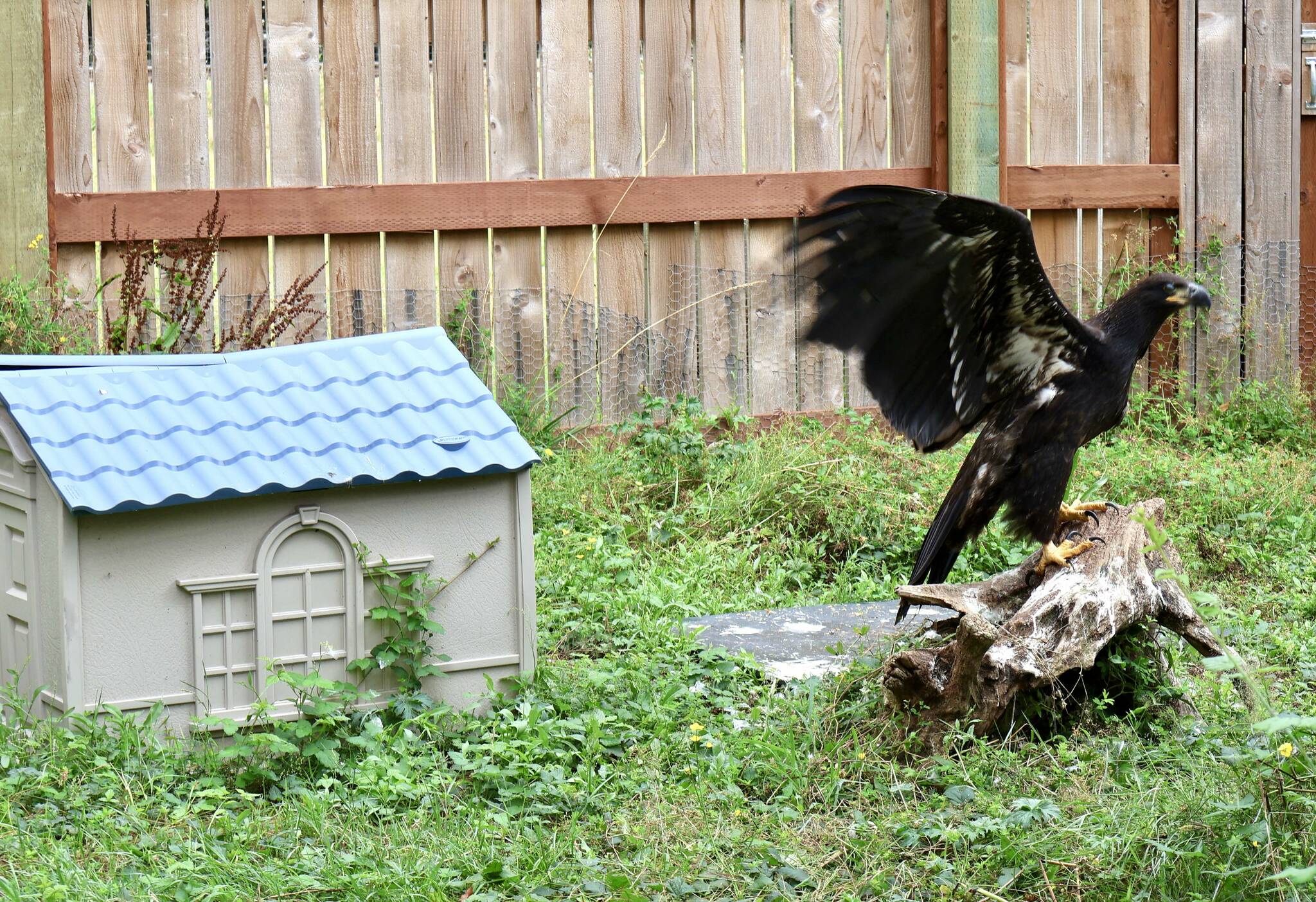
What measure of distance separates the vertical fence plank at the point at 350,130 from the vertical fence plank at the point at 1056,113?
3214 mm

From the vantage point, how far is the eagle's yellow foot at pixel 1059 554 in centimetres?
385

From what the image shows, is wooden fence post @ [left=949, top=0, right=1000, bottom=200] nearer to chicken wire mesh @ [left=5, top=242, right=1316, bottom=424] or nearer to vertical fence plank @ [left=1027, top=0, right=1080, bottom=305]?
vertical fence plank @ [left=1027, top=0, right=1080, bottom=305]

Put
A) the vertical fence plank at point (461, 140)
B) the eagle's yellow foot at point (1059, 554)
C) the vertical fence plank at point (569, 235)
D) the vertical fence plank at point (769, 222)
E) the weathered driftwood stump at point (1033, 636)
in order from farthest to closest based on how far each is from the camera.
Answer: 1. the vertical fence plank at point (769, 222)
2. the vertical fence plank at point (569, 235)
3. the vertical fence plank at point (461, 140)
4. the eagle's yellow foot at point (1059, 554)
5. the weathered driftwood stump at point (1033, 636)

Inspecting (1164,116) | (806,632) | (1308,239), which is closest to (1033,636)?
(806,632)

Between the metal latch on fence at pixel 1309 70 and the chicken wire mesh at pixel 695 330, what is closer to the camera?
the chicken wire mesh at pixel 695 330

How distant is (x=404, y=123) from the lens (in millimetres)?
6125

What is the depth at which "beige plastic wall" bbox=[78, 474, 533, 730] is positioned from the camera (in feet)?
11.4

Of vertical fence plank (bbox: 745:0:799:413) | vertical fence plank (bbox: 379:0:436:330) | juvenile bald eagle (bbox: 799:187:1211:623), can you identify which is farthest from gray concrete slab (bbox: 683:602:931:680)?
vertical fence plank (bbox: 379:0:436:330)

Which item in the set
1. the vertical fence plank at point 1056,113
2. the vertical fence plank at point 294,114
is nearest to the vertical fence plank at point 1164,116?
the vertical fence plank at point 1056,113

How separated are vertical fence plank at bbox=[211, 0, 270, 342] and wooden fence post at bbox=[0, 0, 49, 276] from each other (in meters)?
0.67

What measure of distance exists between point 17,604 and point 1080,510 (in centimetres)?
298

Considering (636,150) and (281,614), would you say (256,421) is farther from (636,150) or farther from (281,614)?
(636,150)

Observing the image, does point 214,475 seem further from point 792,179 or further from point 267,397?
point 792,179

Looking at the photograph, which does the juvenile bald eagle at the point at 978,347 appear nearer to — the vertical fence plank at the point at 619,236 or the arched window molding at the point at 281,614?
the arched window molding at the point at 281,614
